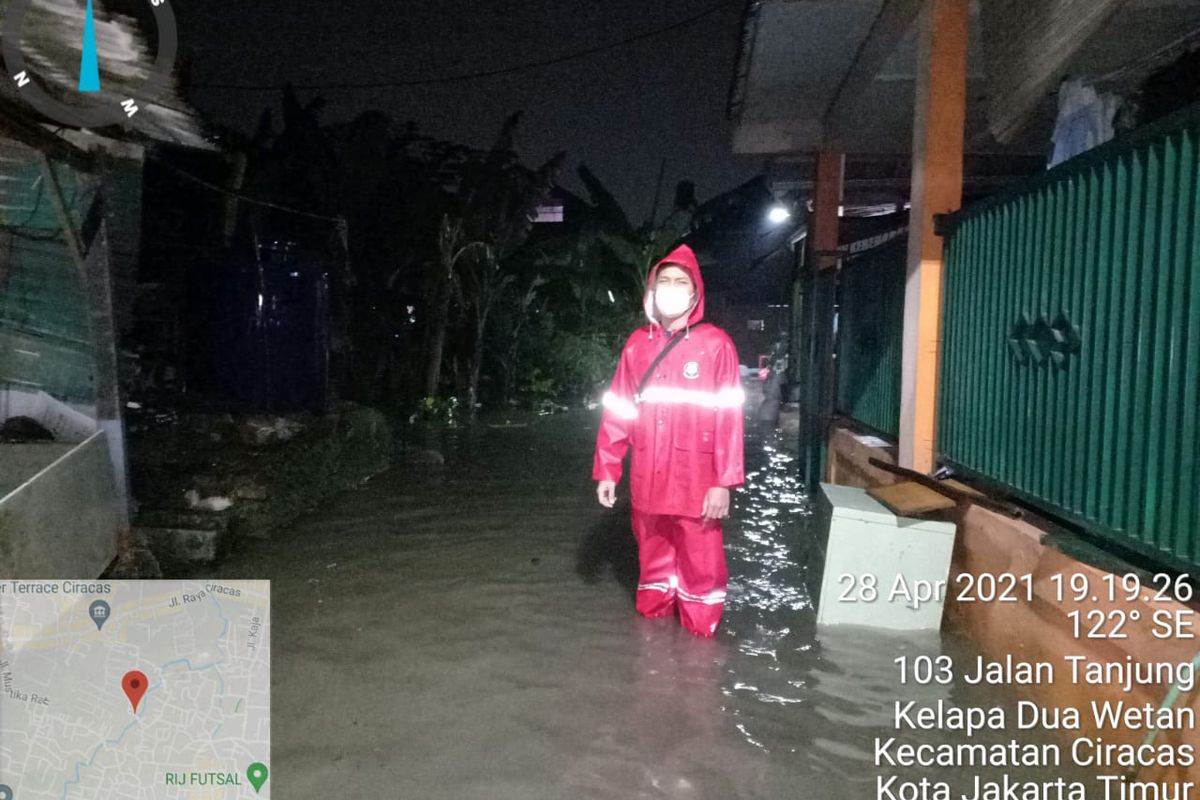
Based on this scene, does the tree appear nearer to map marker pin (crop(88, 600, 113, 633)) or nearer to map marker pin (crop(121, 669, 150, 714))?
map marker pin (crop(88, 600, 113, 633))

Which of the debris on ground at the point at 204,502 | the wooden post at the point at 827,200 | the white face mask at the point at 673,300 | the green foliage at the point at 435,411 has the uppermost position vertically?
the wooden post at the point at 827,200

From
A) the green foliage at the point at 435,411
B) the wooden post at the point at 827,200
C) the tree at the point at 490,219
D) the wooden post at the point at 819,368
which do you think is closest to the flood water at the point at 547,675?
the wooden post at the point at 819,368

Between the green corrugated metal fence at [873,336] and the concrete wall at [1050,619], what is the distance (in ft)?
6.73

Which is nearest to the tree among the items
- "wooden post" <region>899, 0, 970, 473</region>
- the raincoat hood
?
"wooden post" <region>899, 0, 970, 473</region>

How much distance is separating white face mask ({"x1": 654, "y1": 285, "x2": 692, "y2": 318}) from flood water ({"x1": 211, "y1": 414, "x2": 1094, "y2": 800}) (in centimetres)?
173

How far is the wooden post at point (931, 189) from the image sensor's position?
4969 mm

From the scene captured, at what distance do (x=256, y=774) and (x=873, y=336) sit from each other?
5.74 m

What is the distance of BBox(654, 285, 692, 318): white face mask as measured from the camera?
13.6 feet

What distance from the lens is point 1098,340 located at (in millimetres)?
3281

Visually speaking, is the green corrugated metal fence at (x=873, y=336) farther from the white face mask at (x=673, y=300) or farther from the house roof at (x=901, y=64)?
the white face mask at (x=673, y=300)

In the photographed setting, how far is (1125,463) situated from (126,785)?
12.6ft

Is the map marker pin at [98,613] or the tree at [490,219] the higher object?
the tree at [490,219]

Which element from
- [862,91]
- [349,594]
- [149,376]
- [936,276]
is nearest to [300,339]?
[149,376]

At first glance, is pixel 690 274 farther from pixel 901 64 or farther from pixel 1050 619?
pixel 901 64
